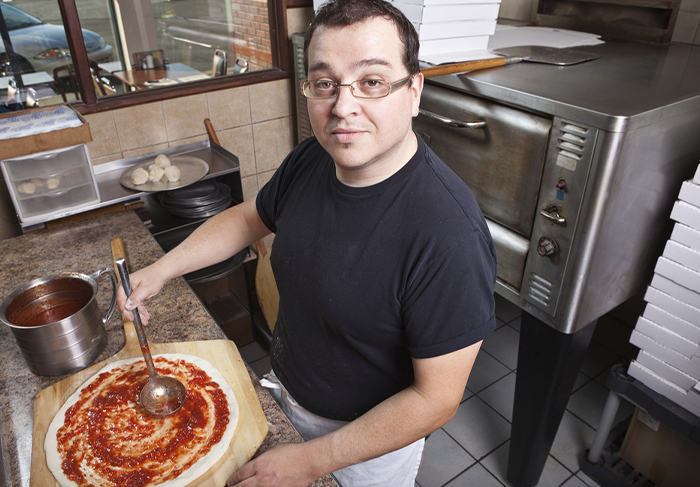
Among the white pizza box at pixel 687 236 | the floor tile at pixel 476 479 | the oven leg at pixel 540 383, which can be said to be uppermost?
the white pizza box at pixel 687 236

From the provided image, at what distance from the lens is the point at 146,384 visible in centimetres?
112

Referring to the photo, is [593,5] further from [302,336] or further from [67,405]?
[67,405]

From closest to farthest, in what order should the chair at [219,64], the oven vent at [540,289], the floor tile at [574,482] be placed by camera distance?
the oven vent at [540,289]
the floor tile at [574,482]
the chair at [219,64]

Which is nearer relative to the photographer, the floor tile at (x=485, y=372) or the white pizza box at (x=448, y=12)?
the white pizza box at (x=448, y=12)

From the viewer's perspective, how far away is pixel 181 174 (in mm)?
2398

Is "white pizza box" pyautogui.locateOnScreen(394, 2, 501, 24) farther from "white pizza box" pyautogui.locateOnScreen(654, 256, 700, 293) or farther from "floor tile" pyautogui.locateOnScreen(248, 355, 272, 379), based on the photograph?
"floor tile" pyautogui.locateOnScreen(248, 355, 272, 379)

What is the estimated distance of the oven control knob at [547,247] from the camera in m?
1.49

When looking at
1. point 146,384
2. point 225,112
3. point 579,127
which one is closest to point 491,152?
point 579,127

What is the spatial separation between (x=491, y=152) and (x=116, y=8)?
223 inches

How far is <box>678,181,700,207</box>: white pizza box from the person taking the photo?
1.39m

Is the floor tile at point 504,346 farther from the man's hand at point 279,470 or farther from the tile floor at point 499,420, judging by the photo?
the man's hand at point 279,470

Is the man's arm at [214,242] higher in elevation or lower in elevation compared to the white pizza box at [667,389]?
higher

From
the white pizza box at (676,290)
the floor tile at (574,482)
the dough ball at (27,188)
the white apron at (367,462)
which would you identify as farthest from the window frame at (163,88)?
the floor tile at (574,482)

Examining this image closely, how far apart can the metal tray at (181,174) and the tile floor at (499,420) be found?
3.29 feet
